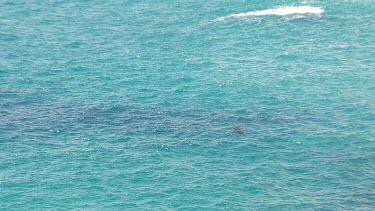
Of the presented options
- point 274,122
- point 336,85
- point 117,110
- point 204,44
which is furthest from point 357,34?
point 117,110

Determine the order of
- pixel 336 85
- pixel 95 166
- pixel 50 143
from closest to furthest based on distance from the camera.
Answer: pixel 95 166
pixel 50 143
pixel 336 85

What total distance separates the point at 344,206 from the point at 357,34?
3361 inches

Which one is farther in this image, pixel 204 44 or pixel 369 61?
pixel 204 44

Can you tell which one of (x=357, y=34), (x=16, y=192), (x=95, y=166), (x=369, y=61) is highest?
(x=357, y=34)

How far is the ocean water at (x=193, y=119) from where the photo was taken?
124062 mm

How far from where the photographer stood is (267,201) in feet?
394

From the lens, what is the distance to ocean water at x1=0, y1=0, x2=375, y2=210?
12406 centimetres

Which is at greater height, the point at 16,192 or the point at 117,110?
the point at 117,110

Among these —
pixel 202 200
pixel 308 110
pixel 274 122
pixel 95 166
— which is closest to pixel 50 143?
pixel 95 166

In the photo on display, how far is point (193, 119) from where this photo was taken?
496ft

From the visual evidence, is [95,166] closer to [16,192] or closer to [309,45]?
[16,192]

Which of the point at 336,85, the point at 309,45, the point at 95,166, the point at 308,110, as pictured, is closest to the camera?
the point at 95,166

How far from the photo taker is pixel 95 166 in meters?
134

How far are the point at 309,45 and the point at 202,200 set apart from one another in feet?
262
